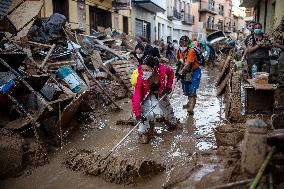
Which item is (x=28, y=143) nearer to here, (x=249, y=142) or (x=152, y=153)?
(x=152, y=153)

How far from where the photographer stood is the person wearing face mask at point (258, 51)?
791 centimetres

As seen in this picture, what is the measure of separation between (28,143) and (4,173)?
2.62 feet

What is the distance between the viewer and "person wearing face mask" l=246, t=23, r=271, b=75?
7.91m

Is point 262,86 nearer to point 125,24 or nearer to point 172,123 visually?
point 172,123

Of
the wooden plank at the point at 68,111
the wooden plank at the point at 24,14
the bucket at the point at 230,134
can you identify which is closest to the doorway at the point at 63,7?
the wooden plank at the point at 24,14

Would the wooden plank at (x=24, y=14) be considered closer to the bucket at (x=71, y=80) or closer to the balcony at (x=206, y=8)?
the bucket at (x=71, y=80)

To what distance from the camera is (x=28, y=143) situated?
5332mm

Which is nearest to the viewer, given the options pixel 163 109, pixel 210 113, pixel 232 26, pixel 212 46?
pixel 163 109

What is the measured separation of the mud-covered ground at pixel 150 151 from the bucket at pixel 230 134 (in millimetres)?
329

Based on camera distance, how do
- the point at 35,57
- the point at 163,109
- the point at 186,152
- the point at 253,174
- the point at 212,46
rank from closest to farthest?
the point at 253,174 < the point at 186,152 < the point at 163,109 < the point at 35,57 < the point at 212,46

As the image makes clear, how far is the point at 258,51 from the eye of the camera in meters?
8.06

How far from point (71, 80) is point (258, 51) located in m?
4.58

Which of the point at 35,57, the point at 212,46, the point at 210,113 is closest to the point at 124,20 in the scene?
the point at 212,46

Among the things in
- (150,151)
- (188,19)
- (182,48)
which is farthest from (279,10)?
(188,19)
